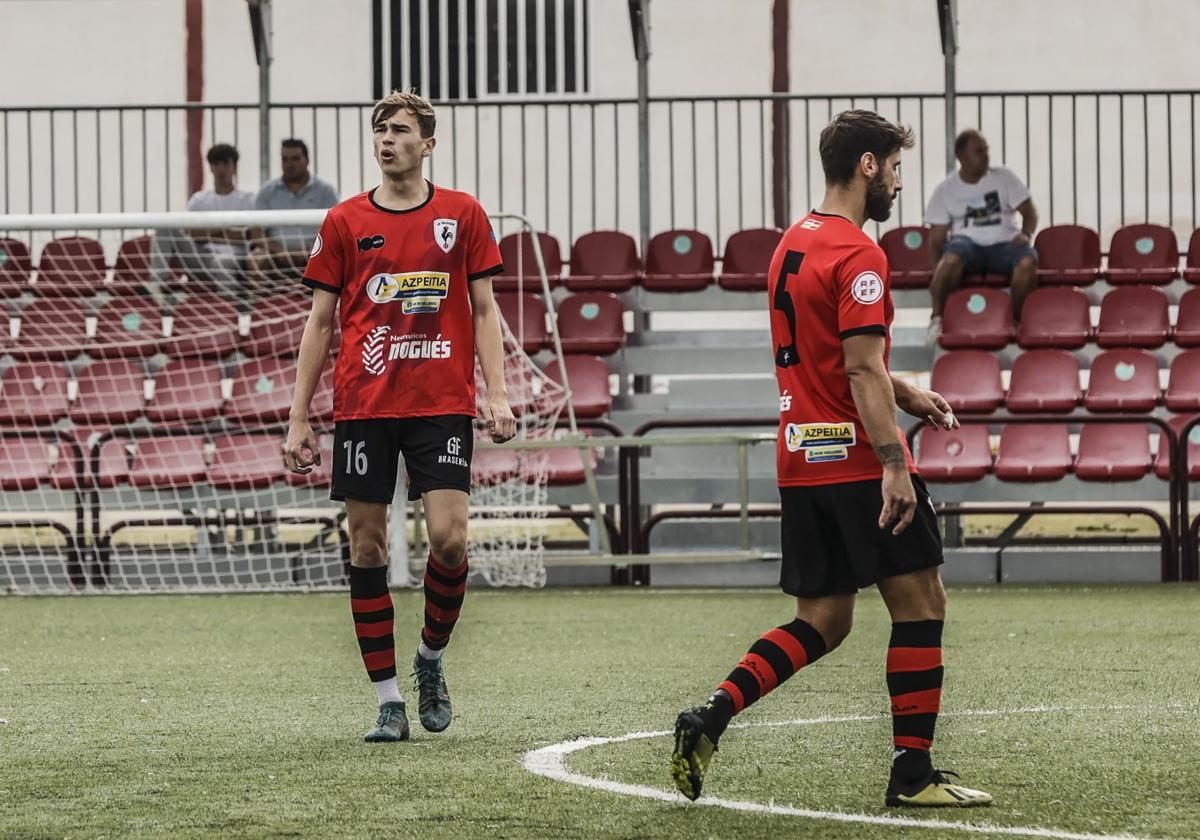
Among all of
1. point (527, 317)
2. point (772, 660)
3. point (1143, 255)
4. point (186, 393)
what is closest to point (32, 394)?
point (186, 393)

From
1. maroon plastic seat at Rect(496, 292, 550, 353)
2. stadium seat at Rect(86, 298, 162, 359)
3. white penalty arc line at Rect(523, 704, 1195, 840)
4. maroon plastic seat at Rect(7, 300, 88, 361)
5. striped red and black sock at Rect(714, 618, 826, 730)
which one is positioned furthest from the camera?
maroon plastic seat at Rect(496, 292, 550, 353)

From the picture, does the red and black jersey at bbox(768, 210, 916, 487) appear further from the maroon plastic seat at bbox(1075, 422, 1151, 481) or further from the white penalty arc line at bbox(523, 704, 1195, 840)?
the maroon plastic seat at bbox(1075, 422, 1151, 481)

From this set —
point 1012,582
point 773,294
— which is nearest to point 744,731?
point 773,294

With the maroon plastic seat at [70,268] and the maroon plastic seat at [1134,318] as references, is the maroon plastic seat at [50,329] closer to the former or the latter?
the maroon plastic seat at [70,268]

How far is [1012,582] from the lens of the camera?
11383mm

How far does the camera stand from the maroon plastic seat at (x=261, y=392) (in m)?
11.9

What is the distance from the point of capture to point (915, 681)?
4117mm

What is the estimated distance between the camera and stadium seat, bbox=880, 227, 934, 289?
45.8 ft

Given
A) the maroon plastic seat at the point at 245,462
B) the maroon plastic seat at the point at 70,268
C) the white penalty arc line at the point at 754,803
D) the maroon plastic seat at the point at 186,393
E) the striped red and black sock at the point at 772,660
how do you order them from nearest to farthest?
the white penalty arc line at the point at 754,803, the striped red and black sock at the point at 772,660, the maroon plastic seat at the point at 245,462, the maroon plastic seat at the point at 186,393, the maroon plastic seat at the point at 70,268

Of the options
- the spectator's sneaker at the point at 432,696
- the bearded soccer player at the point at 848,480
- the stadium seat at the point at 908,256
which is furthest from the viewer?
the stadium seat at the point at 908,256

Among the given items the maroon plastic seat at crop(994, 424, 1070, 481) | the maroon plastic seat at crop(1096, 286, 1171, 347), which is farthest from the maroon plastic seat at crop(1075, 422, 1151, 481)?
the maroon plastic seat at crop(1096, 286, 1171, 347)

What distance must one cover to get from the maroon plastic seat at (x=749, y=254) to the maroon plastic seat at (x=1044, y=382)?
87.0 inches

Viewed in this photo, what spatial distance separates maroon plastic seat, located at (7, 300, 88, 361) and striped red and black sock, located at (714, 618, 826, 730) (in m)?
9.50

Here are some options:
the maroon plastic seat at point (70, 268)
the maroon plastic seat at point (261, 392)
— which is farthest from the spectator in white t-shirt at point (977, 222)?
the maroon plastic seat at point (70, 268)
